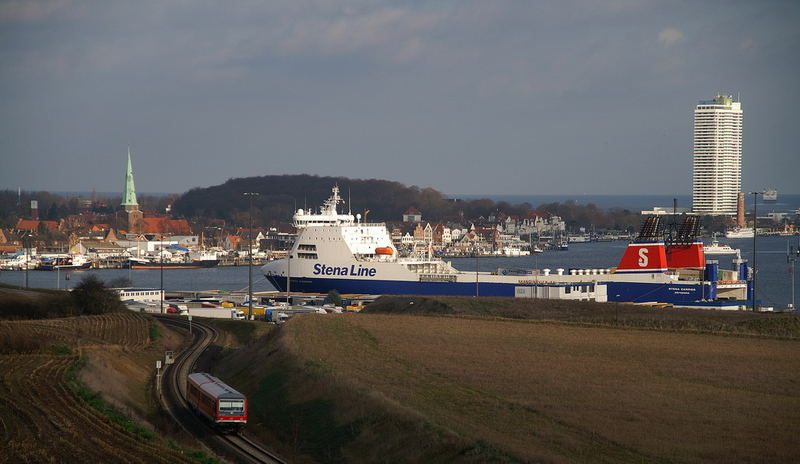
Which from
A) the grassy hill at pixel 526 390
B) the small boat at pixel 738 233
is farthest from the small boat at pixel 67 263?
the small boat at pixel 738 233

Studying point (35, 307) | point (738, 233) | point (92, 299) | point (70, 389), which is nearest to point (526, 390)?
point (70, 389)

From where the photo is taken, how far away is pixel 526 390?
1769cm

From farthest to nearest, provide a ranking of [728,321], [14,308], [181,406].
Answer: [14,308] → [728,321] → [181,406]

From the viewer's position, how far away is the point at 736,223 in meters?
155

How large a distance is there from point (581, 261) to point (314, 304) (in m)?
51.1

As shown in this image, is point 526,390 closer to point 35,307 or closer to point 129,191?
point 35,307

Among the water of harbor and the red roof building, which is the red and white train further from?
the red roof building

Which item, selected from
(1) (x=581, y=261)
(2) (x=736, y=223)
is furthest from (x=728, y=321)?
(2) (x=736, y=223)

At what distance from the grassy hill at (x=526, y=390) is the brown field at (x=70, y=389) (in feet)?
8.28

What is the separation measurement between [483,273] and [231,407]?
106 feet

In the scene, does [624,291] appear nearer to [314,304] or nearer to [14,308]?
[314,304]

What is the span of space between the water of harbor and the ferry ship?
7895mm

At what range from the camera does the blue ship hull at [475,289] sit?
147ft

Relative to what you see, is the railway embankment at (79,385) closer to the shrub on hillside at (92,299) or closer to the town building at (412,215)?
the shrub on hillside at (92,299)
